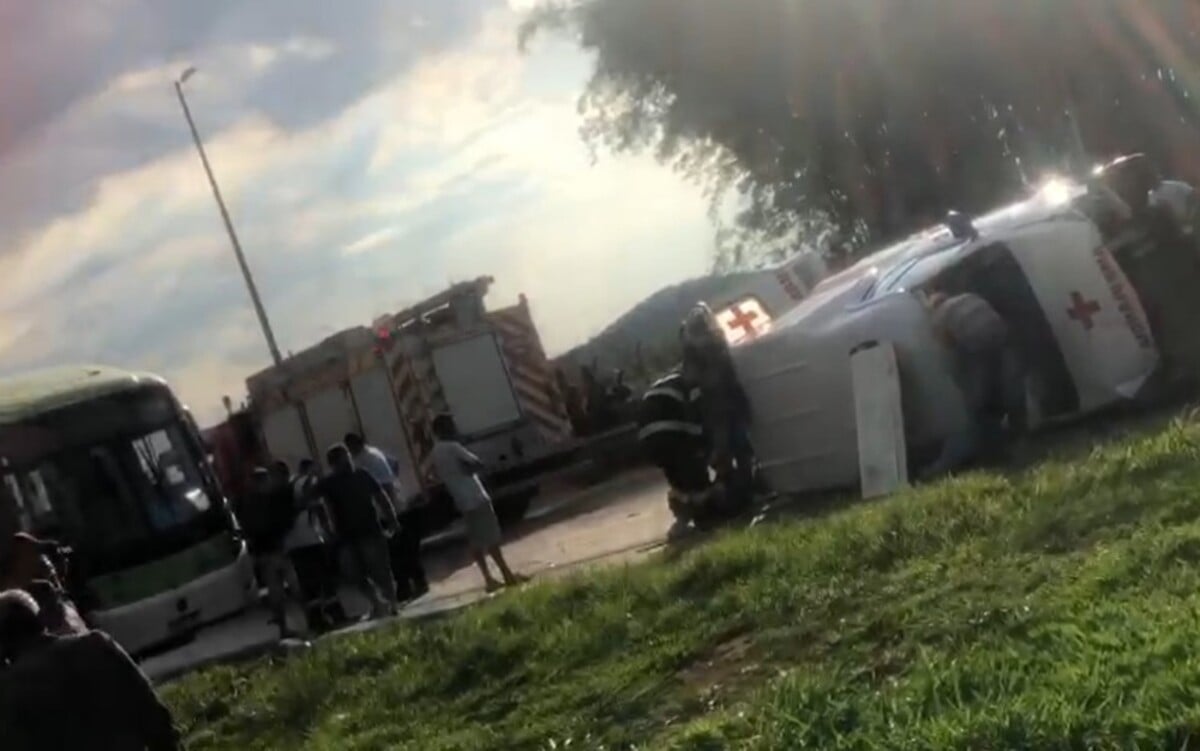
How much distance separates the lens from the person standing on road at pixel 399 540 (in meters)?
17.1

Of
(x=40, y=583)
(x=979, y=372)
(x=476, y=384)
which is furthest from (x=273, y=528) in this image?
(x=40, y=583)

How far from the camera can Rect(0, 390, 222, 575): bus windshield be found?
18.2m

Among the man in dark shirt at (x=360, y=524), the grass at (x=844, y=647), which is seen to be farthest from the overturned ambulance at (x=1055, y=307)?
the man in dark shirt at (x=360, y=524)

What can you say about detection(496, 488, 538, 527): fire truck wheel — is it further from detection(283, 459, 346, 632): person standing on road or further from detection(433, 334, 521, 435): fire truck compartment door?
detection(283, 459, 346, 632): person standing on road

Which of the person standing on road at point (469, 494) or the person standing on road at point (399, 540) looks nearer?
the person standing on road at point (469, 494)

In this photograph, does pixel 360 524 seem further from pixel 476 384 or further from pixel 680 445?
pixel 476 384

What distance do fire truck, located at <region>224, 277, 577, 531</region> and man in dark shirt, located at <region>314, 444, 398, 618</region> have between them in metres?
7.87

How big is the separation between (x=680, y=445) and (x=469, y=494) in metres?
1.82

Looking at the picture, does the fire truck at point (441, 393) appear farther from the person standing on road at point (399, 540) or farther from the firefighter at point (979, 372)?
the firefighter at point (979, 372)

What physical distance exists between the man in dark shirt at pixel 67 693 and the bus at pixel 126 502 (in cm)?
1078

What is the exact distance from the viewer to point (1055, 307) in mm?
12992

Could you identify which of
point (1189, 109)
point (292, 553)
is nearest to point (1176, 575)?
point (292, 553)

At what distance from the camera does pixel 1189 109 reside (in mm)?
26094

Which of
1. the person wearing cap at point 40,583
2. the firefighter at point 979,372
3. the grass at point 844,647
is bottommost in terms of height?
the grass at point 844,647
